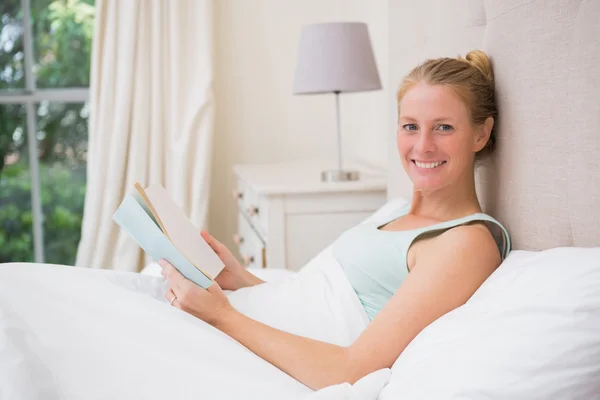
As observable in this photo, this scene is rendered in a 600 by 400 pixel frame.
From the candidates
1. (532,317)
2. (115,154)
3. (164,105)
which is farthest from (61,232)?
(532,317)

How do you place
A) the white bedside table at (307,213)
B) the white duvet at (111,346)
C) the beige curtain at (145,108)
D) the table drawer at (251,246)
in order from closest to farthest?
the white duvet at (111,346)
the white bedside table at (307,213)
the table drawer at (251,246)
the beige curtain at (145,108)

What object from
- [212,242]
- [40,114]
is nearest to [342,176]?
[212,242]

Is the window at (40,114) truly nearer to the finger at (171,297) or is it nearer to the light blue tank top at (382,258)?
the finger at (171,297)

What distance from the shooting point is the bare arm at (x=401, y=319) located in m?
1.02

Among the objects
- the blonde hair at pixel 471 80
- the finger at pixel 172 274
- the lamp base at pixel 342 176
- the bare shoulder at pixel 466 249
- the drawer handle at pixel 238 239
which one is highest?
the blonde hair at pixel 471 80

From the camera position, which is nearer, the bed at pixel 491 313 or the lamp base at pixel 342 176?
the bed at pixel 491 313

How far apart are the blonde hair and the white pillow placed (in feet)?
1.30

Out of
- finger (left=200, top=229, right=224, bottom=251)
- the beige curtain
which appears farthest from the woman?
the beige curtain

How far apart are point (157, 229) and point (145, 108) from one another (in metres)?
2.24

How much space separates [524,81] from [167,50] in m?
2.48

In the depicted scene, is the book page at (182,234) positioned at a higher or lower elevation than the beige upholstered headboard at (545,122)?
lower

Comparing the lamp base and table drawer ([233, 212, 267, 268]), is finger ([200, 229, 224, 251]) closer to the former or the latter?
table drawer ([233, 212, 267, 268])

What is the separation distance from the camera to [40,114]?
140 inches

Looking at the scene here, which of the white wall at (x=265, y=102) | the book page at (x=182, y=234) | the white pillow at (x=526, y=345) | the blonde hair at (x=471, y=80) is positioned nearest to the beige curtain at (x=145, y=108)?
the white wall at (x=265, y=102)
